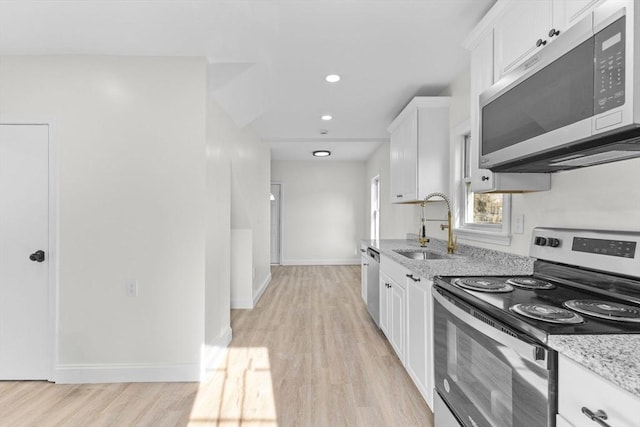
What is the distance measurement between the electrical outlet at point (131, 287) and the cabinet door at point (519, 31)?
8.86ft

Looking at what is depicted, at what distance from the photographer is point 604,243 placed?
4.62 ft

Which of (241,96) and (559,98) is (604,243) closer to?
(559,98)

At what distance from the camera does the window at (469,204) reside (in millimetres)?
2526

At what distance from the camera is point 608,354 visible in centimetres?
83

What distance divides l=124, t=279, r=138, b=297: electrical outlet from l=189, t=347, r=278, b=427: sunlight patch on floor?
2.69ft

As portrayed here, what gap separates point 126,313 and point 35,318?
67cm

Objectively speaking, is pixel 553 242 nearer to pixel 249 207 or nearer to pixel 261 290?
pixel 249 207

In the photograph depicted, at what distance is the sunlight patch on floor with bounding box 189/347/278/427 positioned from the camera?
2006 millimetres

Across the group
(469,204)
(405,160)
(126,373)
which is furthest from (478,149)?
(126,373)

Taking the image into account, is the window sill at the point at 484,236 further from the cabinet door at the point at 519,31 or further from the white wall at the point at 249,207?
the white wall at the point at 249,207

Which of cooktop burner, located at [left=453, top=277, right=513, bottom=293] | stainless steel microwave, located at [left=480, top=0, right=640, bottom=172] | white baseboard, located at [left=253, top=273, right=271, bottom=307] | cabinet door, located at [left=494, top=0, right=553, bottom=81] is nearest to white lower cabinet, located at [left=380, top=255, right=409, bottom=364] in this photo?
cooktop burner, located at [left=453, top=277, right=513, bottom=293]

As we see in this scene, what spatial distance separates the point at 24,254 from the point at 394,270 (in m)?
2.75

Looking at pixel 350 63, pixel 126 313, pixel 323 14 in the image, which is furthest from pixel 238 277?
pixel 323 14

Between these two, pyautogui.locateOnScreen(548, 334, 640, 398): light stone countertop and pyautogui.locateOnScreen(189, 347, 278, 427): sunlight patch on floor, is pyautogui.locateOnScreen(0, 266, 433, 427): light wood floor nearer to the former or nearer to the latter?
pyautogui.locateOnScreen(189, 347, 278, 427): sunlight patch on floor
